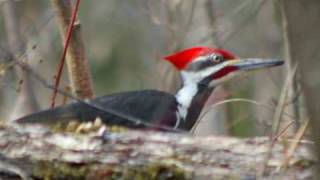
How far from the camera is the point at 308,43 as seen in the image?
2.06m

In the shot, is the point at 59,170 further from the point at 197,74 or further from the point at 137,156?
the point at 197,74

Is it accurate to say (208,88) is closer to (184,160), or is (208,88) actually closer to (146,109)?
(146,109)

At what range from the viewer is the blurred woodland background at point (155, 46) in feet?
17.4

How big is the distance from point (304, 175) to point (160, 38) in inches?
207

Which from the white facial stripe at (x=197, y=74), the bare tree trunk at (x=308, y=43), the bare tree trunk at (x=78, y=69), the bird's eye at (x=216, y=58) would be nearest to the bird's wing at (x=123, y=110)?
the white facial stripe at (x=197, y=74)

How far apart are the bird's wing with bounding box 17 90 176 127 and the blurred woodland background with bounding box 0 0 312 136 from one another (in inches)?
10.4

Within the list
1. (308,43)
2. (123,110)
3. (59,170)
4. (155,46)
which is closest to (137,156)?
(59,170)

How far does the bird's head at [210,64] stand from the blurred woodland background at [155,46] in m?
0.17

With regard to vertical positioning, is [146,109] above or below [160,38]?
below

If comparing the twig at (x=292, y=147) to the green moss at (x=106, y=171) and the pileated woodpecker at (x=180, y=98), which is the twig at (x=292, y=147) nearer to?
the green moss at (x=106, y=171)

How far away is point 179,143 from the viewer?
3.59 meters

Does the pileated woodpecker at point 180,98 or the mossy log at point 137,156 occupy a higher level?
the pileated woodpecker at point 180,98

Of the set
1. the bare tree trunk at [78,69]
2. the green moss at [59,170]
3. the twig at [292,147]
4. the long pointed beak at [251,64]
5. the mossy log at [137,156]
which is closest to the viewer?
the twig at [292,147]

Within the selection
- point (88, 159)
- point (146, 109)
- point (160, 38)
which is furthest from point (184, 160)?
point (160, 38)
